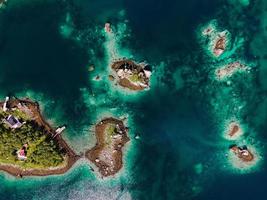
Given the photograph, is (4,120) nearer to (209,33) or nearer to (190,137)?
(190,137)

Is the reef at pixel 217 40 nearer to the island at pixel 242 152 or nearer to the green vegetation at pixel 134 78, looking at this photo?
the green vegetation at pixel 134 78

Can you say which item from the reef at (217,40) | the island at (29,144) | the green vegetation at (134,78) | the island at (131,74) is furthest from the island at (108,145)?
the reef at (217,40)

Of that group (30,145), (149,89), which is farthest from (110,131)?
(30,145)

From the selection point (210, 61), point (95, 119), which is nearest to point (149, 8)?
point (210, 61)

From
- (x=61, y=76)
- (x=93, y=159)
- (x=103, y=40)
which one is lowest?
(x=93, y=159)

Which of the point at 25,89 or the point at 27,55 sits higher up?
the point at 27,55

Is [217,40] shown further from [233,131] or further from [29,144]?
[29,144]
